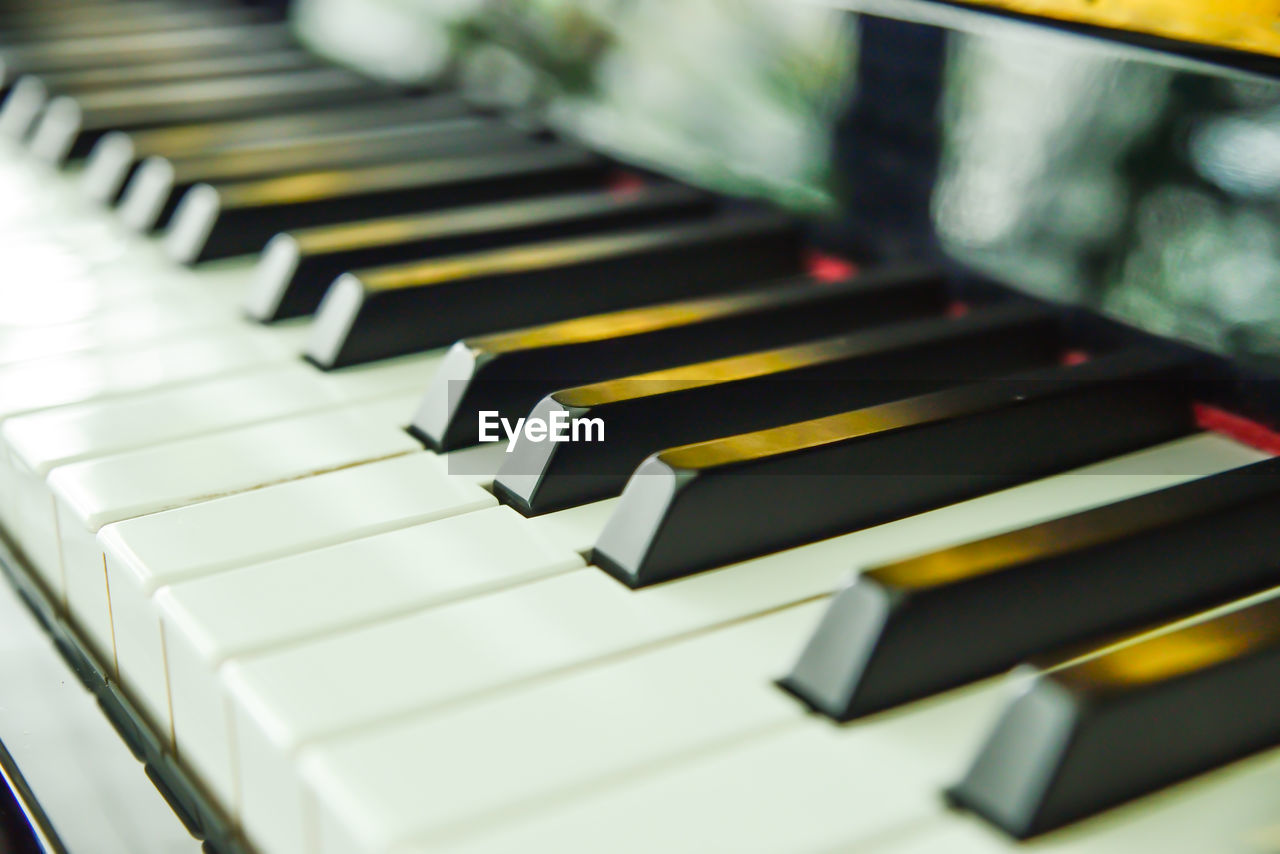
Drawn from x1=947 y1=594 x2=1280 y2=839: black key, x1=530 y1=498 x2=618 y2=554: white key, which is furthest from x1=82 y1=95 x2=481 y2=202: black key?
x1=947 y1=594 x2=1280 y2=839: black key

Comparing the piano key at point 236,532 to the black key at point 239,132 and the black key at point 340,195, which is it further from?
the black key at point 239,132

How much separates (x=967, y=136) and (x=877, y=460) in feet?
1.21

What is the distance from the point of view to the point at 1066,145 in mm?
1038

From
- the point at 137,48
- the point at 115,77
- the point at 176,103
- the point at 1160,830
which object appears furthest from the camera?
the point at 137,48

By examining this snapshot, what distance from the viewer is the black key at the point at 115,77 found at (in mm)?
1904

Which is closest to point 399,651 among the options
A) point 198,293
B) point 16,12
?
point 198,293

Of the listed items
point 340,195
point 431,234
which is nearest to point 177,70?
point 340,195

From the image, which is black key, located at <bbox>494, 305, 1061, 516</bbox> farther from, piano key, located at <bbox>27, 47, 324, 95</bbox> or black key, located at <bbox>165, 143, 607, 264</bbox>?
piano key, located at <bbox>27, 47, 324, 95</bbox>

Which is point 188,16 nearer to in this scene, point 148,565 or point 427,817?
point 148,565

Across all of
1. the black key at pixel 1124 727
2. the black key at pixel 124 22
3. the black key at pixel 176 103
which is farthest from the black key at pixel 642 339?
the black key at pixel 124 22

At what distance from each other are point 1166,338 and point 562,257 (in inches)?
20.6

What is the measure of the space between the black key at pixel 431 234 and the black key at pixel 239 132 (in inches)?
12.5

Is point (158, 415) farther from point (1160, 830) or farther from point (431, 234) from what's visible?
point (1160, 830)

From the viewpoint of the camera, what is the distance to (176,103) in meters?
1.82
